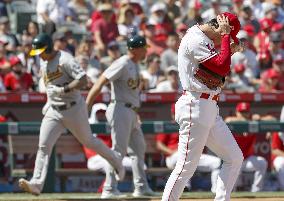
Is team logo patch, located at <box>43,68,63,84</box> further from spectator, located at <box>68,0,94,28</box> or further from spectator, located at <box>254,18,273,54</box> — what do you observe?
spectator, located at <box>254,18,273,54</box>

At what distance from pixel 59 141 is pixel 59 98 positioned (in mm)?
2118

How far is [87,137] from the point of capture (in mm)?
10484

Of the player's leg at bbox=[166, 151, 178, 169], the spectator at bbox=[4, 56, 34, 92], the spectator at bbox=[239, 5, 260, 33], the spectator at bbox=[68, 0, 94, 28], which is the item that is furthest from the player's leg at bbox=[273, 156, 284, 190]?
the spectator at bbox=[68, 0, 94, 28]

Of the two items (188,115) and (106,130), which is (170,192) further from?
(106,130)

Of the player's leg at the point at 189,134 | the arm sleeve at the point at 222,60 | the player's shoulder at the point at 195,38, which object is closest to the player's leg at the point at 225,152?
the player's leg at the point at 189,134

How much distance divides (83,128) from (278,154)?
3.09 metres

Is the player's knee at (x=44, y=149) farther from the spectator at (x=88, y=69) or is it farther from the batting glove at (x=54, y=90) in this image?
the spectator at (x=88, y=69)

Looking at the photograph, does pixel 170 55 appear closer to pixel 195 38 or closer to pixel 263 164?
pixel 263 164

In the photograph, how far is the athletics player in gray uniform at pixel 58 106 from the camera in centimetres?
1016

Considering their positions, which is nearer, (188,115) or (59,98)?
(188,115)

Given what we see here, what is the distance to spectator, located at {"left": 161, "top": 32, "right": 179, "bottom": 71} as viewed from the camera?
15.3m

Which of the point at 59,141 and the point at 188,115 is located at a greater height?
the point at 188,115

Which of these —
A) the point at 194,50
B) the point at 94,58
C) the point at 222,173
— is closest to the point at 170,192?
the point at 222,173

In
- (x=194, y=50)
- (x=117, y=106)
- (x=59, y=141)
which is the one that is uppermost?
(x=194, y=50)
